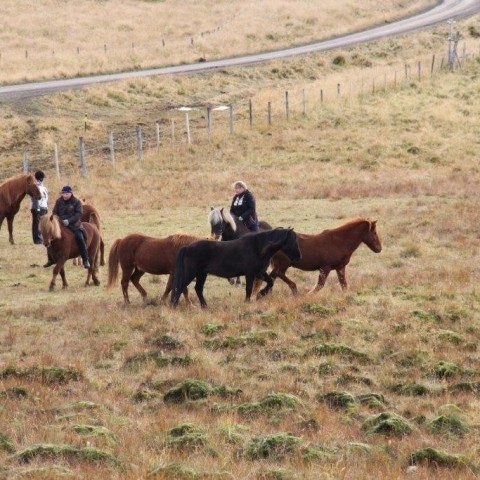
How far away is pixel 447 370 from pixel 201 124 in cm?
3339

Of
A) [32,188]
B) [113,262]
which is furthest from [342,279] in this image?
[32,188]

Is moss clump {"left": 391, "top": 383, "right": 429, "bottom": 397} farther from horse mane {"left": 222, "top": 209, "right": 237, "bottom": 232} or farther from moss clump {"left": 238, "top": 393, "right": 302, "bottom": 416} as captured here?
horse mane {"left": 222, "top": 209, "right": 237, "bottom": 232}

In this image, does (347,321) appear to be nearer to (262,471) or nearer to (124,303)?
(124,303)

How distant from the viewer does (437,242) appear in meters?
23.5

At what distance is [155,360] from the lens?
14.0 meters

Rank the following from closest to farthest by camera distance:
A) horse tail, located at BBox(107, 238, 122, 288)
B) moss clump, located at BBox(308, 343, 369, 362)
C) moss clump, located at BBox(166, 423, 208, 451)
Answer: moss clump, located at BBox(166, 423, 208, 451) → moss clump, located at BBox(308, 343, 369, 362) → horse tail, located at BBox(107, 238, 122, 288)

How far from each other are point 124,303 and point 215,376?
5.05 meters

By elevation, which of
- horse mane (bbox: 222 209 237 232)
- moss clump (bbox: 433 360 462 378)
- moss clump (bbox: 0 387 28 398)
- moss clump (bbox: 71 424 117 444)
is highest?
horse mane (bbox: 222 209 237 232)

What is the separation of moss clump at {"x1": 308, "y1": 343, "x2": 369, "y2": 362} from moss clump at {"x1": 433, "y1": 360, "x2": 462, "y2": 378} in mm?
1045

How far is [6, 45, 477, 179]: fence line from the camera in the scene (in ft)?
130

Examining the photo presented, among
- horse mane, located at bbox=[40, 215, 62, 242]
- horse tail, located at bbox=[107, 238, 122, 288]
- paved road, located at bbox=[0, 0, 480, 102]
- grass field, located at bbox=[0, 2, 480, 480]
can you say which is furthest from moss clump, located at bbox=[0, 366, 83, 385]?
paved road, located at bbox=[0, 0, 480, 102]

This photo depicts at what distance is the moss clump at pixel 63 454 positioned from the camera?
959cm

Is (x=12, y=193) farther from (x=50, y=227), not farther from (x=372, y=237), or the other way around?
(x=372, y=237)

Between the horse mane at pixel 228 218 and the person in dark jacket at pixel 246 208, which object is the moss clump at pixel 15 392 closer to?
the horse mane at pixel 228 218
